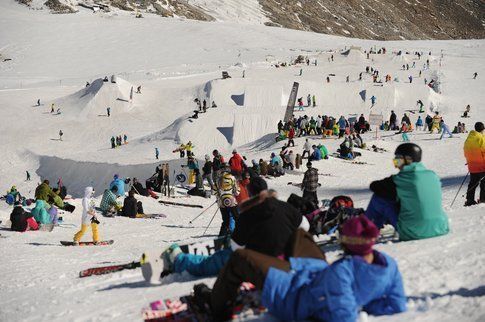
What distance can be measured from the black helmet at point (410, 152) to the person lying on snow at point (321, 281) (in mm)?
2154

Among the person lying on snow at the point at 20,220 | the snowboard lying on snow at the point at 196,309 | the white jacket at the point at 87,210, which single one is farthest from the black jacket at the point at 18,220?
the snowboard lying on snow at the point at 196,309

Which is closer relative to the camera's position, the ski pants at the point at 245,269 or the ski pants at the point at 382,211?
the ski pants at the point at 245,269

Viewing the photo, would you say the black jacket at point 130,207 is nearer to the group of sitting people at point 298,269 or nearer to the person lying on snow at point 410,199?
the group of sitting people at point 298,269

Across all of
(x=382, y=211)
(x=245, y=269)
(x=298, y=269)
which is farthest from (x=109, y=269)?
(x=298, y=269)

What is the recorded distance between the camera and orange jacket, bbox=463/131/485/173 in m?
9.55

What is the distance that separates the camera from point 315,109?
4128cm

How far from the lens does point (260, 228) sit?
476 centimetres

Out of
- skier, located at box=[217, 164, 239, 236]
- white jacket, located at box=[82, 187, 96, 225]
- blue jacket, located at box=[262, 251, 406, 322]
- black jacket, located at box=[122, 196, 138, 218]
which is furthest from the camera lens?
black jacket, located at box=[122, 196, 138, 218]

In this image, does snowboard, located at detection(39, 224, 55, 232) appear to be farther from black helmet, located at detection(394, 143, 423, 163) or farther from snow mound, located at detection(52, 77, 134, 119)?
snow mound, located at detection(52, 77, 134, 119)

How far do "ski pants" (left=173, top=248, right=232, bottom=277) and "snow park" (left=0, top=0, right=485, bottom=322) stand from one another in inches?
0.9

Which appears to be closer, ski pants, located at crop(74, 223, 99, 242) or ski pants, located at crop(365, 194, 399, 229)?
ski pants, located at crop(365, 194, 399, 229)

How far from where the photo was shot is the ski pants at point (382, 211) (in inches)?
245

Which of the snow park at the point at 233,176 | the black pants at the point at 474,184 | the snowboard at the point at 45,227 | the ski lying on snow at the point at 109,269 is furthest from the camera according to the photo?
the snowboard at the point at 45,227

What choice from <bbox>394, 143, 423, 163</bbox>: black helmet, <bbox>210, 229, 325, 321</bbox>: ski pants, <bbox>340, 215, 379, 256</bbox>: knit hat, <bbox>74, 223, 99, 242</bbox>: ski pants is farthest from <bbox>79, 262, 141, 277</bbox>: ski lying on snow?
<bbox>340, 215, 379, 256</bbox>: knit hat
